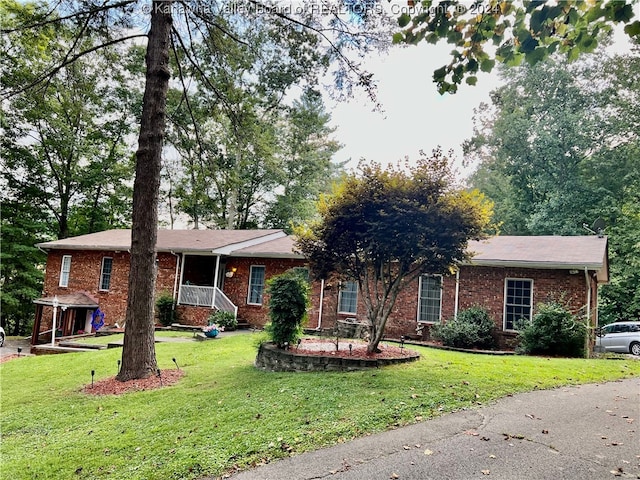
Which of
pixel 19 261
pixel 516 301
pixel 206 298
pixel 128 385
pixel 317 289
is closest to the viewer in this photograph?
pixel 128 385

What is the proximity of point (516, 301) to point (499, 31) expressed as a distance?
1167 cm

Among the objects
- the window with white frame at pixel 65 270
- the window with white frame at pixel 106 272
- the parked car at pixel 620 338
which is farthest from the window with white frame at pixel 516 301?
the window with white frame at pixel 65 270

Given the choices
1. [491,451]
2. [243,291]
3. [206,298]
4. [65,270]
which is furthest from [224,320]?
[491,451]

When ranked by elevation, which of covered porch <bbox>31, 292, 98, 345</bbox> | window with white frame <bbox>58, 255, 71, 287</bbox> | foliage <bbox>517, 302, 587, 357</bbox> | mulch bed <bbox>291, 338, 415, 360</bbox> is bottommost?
covered porch <bbox>31, 292, 98, 345</bbox>

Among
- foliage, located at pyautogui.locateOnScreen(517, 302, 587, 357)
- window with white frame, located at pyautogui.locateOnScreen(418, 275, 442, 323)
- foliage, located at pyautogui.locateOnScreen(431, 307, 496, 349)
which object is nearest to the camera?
foliage, located at pyautogui.locateOnScreen(517, 302, 587, 357)

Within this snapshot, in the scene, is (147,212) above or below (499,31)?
below

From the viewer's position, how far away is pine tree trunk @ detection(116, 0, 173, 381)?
8422 millimetres

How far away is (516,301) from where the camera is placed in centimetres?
1370

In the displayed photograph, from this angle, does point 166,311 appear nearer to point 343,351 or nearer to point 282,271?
point 282,271

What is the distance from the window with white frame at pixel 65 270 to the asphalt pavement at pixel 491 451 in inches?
839

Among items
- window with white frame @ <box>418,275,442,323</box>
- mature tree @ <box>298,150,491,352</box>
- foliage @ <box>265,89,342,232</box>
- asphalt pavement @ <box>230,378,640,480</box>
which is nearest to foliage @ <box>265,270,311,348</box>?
mature tree @ <box>298,150,491,352</box>

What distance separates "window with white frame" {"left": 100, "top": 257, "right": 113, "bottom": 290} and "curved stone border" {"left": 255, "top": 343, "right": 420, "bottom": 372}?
48.5 feet

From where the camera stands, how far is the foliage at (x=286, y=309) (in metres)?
8.73

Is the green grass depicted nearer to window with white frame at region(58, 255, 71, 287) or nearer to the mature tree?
the mature tree
